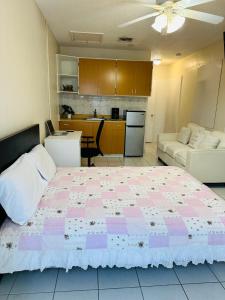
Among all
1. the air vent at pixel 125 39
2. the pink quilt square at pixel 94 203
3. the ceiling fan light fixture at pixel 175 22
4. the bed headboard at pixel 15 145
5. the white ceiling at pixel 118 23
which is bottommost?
the pink quilt square at pixel 94 203

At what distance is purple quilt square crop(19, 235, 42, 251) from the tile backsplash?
14.5ft

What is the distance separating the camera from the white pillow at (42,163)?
A: 218 cm

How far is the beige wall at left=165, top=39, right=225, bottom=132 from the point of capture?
418 centimetres

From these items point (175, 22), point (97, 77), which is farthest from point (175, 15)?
point (97, 77)

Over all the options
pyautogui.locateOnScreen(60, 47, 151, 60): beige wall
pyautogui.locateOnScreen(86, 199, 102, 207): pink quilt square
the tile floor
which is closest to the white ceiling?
pyautogui.locateOnScreen(60, 47, 151, 60): beige wall

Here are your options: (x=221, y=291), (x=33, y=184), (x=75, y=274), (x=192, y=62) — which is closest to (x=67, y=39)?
(x=192, y=62)

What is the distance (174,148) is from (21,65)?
306cm

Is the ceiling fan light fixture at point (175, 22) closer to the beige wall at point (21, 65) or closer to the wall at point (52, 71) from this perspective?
the beige wall at point (21, 65)

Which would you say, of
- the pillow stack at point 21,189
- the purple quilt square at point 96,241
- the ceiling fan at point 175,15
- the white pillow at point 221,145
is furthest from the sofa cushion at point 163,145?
the purple quilt square at point 96,241

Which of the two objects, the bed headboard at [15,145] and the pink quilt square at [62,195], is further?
the pink quilt square at [62,195]

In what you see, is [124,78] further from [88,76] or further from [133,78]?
[88,76]

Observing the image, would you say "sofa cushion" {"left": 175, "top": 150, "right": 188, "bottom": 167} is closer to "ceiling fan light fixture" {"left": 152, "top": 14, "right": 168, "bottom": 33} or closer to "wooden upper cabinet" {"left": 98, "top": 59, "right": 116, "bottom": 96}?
"ceiling fan light fixture" {"left": 152, "top": 14, "right": 168, "bottom": 33}

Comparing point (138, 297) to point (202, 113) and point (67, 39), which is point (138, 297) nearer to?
point (202, 113)

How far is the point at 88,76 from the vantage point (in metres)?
5.16
